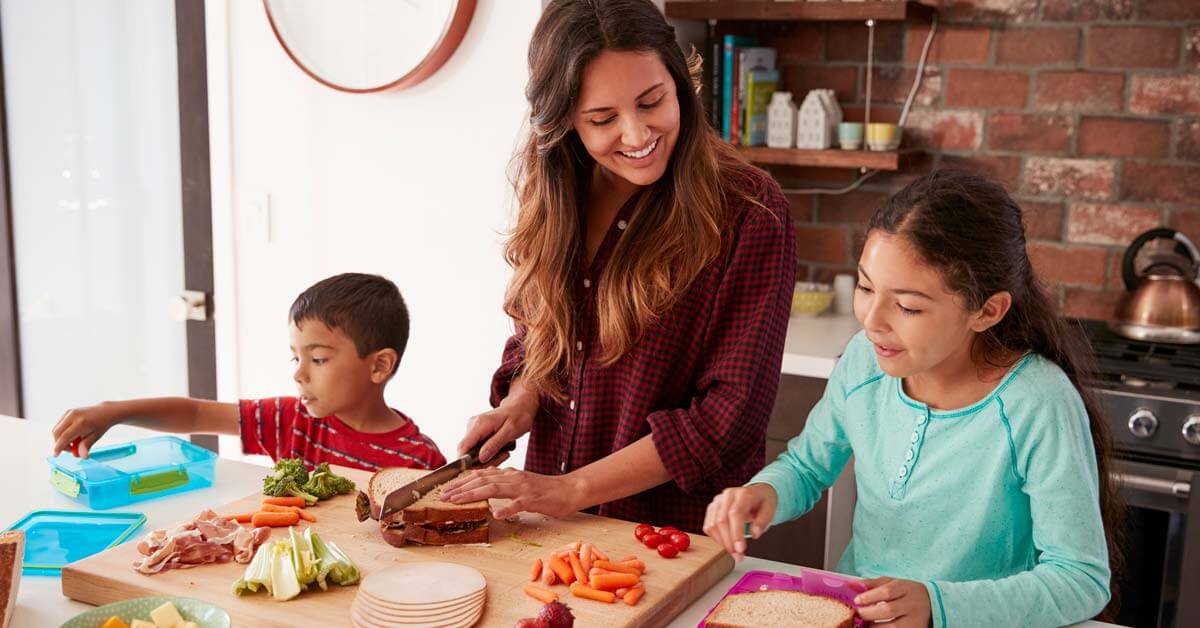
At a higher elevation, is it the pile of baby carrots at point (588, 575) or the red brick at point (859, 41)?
the red brick at point (859, 41)

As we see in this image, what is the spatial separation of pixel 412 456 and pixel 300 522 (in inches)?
15.6

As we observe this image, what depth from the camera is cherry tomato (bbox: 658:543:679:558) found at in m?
1.49

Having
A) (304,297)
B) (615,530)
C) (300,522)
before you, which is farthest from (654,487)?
(304,297)

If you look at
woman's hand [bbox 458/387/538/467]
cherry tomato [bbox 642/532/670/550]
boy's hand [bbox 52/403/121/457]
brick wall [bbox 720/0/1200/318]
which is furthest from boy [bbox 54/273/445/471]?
brick wall [bbox 720/0/1200/318]

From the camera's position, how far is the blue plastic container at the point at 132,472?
70.4 inches

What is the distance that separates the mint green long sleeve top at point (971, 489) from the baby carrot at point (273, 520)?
651 millimetres

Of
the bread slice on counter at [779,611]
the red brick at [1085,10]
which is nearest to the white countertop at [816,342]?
the red brick at [1085,10]

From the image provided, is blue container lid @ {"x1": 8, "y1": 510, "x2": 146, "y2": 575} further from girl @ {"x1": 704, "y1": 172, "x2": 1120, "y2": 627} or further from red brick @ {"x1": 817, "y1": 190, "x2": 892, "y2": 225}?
red brick @ {"x1": 817, "y1": 190, "x2": 892, "y2": 225}

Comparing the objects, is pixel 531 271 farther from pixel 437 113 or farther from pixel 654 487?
pixel 437 113

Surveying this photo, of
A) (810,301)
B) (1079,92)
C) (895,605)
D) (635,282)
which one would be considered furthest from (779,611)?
(1079,92)

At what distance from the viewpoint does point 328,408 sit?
1982 mm

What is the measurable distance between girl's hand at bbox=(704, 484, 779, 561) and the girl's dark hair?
34 cm

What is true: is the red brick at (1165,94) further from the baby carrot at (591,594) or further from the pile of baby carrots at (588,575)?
the baby carrot at (591,594)

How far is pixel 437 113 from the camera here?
2.75 m
